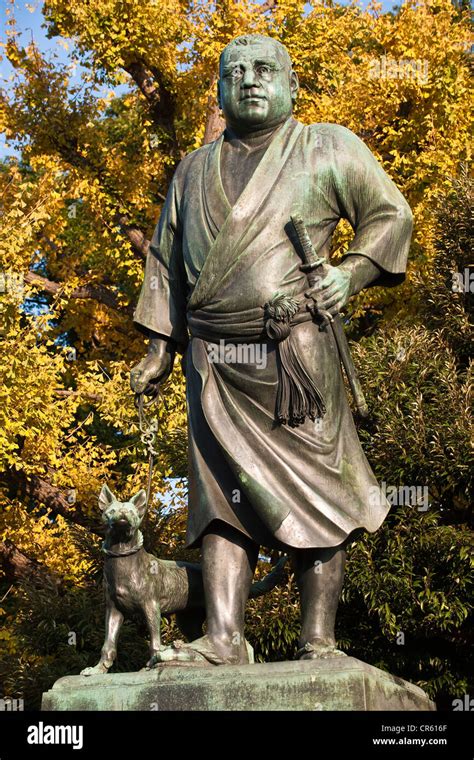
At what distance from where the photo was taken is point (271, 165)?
632 centimetres

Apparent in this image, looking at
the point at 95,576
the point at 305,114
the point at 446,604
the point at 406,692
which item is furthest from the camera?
the point at 305,114

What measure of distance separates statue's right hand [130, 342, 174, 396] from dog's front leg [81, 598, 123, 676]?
1100mm

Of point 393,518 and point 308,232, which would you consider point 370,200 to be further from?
point 393,518

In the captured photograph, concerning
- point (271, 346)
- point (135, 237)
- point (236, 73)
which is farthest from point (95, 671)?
point (135, 237)

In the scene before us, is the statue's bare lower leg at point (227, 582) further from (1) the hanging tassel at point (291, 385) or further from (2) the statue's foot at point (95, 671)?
(1) the hanging tassel at point (291, 385)

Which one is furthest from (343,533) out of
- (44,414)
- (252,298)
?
(44,414)

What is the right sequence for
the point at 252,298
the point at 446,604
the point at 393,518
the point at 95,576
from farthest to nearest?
1. the point at 95,576
2. the point at 393,518
3. the point at 446,604
4. the point at 252,298

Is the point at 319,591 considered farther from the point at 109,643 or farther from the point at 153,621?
the point at 109,643

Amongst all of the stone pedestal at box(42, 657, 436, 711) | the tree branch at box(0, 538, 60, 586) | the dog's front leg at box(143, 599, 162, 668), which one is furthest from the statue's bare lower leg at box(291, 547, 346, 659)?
the tree branch at box(0, 538, 60, 586)

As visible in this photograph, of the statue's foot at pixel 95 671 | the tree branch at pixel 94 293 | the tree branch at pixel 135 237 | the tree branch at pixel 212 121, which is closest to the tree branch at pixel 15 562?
the tree branch at pixel 94 293

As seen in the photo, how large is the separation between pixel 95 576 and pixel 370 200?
1035cm

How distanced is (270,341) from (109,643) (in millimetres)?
1646

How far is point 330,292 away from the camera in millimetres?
6094

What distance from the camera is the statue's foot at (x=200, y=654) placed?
18.4 feet
